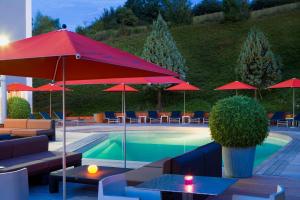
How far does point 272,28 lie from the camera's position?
34.8 meters

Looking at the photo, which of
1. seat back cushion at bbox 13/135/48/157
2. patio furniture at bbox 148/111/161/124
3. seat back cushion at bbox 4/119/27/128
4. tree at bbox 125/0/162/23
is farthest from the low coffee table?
tree at bbox 125/0/162/23

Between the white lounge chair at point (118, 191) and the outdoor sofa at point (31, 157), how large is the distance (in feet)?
8.39

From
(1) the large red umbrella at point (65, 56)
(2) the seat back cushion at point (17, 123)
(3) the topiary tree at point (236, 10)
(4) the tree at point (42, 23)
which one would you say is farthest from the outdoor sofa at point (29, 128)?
(4) the tree at point (42, 23)

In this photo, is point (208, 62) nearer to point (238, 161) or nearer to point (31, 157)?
point (238, 161)

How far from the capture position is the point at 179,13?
39.8 m

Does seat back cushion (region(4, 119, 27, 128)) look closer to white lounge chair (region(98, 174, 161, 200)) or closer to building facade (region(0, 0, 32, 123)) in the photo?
building facade (region(0, 0, 32, 123))

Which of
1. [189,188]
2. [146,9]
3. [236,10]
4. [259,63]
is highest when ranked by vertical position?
[146,9]

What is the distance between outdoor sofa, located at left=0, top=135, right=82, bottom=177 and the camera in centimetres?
676

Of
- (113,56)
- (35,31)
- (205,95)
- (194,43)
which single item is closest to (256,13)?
(194,43)

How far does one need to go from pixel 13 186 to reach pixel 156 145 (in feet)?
33.9

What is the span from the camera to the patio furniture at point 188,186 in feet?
12.8

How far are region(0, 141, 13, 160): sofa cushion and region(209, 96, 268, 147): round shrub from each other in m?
3.59

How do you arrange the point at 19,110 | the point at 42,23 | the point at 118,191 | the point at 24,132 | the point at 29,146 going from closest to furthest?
the point at 118,191, the point at 29,146, the point at 24,132, the point at 19,110, the point at 42,23

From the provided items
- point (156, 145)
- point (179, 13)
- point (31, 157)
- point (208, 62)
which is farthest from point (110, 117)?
point (179, 13)
